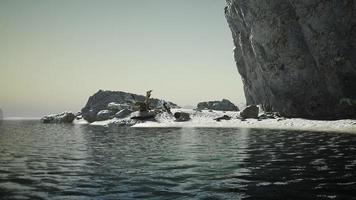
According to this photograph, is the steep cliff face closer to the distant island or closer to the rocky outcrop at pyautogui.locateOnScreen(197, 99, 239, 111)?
the distant island

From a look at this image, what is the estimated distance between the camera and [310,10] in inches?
1938

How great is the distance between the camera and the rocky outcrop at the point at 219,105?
88.0 metres

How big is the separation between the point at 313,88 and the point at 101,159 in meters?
40.5

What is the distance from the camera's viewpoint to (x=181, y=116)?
222 ft

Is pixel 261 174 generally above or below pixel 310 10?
below

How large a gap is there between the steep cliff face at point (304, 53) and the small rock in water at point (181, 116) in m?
14.3

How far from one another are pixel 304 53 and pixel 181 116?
81.2 ft

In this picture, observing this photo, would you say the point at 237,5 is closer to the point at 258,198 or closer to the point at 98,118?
the point at 98,118

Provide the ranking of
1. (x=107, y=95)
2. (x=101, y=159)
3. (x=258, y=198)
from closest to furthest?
(x=258, y=198) → (x=101, y=159) → (x=107, y=95)

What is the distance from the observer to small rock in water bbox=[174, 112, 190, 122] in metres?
66.7

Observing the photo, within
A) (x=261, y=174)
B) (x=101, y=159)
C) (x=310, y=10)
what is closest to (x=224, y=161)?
(x=261, y=174)

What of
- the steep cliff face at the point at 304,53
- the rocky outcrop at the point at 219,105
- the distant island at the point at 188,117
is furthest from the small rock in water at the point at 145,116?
the rocky outcrop at the point at 219,105

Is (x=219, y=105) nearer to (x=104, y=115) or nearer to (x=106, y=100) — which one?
(x=104, y=115)

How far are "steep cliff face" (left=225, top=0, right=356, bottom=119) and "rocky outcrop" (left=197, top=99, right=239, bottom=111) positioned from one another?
2362 centimetres
